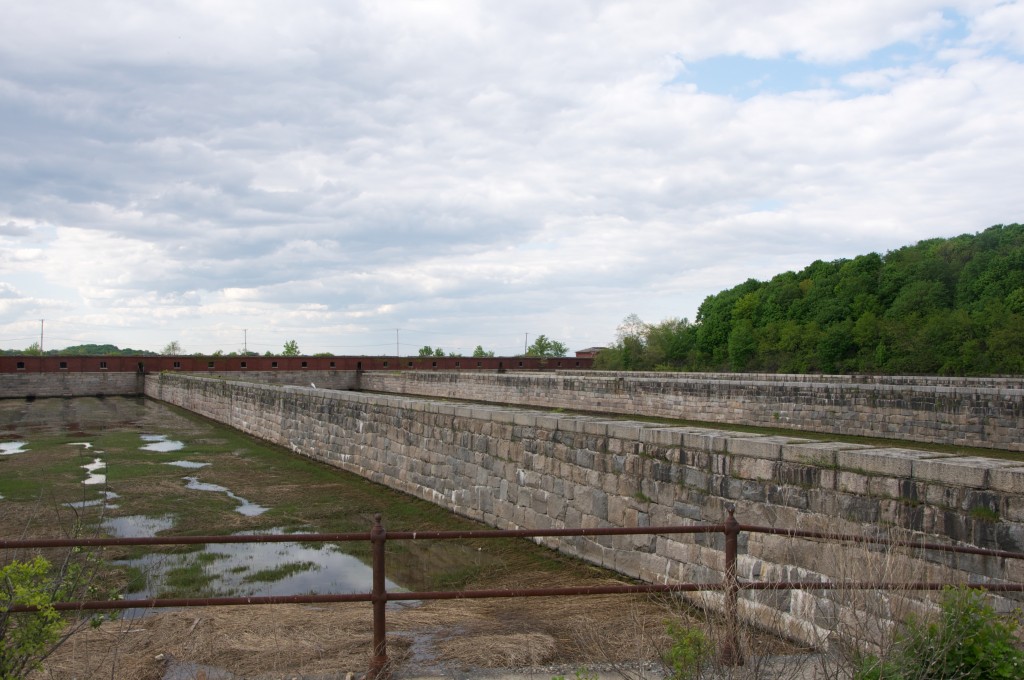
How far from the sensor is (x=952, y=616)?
327 cm

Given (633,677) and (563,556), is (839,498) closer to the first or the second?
(633,677)

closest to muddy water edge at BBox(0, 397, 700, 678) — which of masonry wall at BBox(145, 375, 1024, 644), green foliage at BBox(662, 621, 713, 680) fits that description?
green foliage at BBox(662, 621, 713, 680)

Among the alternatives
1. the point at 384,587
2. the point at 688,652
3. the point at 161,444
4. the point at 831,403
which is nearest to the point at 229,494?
the point at 161,444

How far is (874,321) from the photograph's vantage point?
39.1 meters

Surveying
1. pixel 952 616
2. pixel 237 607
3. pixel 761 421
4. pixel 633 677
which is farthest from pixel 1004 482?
pixel 761 421

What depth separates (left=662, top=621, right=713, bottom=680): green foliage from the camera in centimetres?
328

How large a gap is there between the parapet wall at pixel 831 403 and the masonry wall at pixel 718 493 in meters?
9.36

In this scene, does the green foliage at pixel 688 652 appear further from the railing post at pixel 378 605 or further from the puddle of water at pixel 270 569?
the puddle of water at pixel 270 569

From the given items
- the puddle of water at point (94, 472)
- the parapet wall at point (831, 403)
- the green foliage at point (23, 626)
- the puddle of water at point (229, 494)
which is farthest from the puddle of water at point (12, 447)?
the parapet wall at point (831, 403)

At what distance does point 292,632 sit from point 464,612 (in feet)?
4.51

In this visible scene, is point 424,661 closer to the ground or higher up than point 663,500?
closer to the ground

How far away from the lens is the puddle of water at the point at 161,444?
55.3 ft

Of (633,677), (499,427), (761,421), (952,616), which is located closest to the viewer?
(952,616)

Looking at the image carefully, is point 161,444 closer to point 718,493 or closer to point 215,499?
point 215,499
